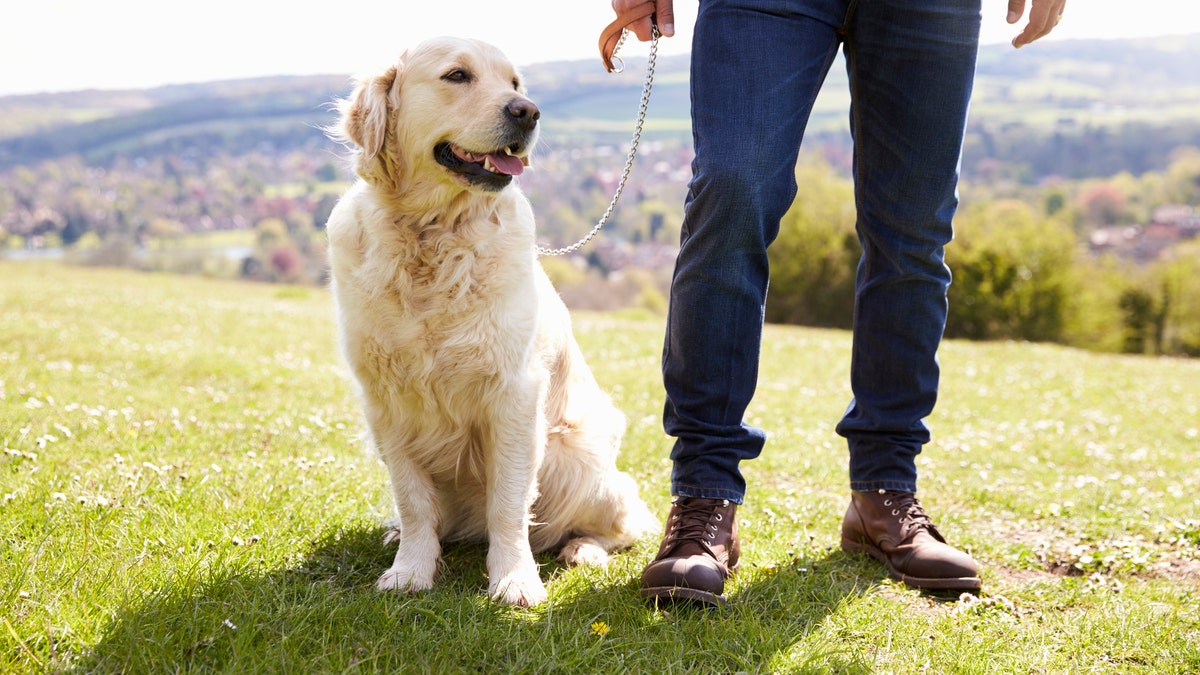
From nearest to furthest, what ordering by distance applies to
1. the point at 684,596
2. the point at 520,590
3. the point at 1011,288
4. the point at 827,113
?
the point at 684,596
the point at 520,590
the point at 1011,288
the point at 827,113

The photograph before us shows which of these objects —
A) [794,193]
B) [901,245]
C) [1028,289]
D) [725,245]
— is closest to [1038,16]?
[901,245]

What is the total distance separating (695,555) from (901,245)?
4.10ft

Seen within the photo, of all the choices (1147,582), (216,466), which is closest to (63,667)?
(216,466)

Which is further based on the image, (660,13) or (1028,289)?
(1028,289)

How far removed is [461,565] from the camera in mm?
2928

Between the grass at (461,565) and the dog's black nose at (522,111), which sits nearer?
the grass at (461,565)

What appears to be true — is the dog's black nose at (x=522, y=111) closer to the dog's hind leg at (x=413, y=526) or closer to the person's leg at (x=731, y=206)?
the person's leg at (x=731, y=206)

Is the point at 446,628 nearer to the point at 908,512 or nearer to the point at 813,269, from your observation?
the point at 908,512

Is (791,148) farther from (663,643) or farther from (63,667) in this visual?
(63,667)

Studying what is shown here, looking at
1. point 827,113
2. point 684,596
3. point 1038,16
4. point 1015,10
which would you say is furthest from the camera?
point 827,113

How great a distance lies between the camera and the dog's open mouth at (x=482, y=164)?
2.71 m

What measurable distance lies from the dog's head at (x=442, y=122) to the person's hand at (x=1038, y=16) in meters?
0.55

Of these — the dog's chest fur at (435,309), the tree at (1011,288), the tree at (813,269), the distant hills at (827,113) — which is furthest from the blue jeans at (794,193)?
the distant hills at (827,113)

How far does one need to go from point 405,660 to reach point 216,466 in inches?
76.4
